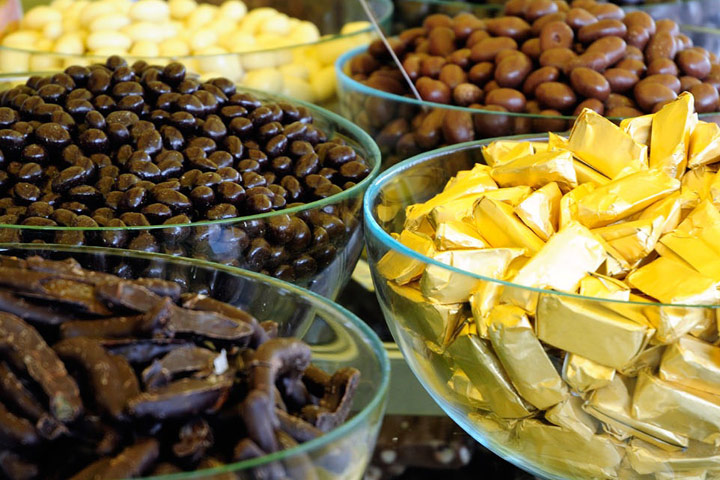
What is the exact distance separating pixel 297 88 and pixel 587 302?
0.85 m

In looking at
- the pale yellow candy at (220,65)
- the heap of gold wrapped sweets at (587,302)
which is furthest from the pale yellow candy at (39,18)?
the heap of gold wrapped sweets at (587,302)

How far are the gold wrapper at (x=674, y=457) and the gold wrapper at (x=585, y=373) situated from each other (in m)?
0.06

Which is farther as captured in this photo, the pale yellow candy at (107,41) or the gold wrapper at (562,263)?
the pale yellow candy at (107,41)

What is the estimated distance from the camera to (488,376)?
0.62 metres

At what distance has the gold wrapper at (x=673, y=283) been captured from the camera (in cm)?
58

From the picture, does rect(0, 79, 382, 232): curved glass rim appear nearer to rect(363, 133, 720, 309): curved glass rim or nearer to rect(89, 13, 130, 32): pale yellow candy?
rect(363, 133, 720, 309): curved glass rim

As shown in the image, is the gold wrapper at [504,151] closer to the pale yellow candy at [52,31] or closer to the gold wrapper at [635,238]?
the gold wrapper at [635,238]

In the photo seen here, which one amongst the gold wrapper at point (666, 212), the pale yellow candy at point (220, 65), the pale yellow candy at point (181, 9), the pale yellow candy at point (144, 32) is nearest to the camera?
the gold wrapper at point (666, 212)

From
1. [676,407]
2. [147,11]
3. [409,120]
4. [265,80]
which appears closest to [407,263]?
[676,407]

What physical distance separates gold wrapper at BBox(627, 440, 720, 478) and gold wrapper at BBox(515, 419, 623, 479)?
13 millimetres

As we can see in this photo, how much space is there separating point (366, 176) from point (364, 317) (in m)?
0.16

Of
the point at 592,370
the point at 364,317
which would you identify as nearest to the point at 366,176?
the point at 364,317

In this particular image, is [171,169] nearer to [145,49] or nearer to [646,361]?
[646,361]

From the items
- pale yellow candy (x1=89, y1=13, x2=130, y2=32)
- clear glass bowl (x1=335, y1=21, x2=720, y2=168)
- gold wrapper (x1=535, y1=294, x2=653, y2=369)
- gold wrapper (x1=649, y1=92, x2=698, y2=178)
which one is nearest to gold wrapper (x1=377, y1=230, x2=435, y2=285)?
gold wrapper (x1=535, y1=294, x2=653, y2=369)
